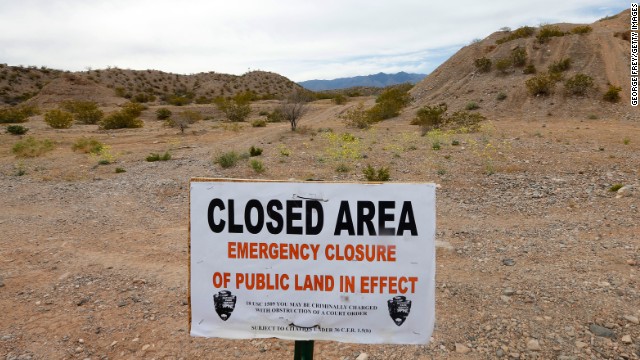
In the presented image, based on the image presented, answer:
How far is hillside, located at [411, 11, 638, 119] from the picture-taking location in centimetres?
2261

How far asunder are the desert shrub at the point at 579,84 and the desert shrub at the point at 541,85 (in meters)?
0.80

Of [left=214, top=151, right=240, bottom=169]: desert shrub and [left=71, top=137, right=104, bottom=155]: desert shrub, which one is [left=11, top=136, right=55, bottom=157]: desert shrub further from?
[left=214, top=151, right=240, bottom=169]: desert shrub

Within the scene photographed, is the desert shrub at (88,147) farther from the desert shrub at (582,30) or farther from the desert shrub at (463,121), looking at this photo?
the desert shrub at (582,30)

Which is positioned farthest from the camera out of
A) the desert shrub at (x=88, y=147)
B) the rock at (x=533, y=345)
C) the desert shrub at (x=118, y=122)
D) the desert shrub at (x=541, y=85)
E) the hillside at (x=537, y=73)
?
the desert shrub at (x=118, y=122)

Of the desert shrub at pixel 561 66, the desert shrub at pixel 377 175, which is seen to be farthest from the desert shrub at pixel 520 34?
the desert shrub at pixel 377 175

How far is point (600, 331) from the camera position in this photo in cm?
402

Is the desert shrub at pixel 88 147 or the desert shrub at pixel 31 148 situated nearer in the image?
the desert shrub at pixel 31 148

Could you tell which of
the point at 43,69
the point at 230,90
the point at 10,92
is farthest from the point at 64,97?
the point at 230,90

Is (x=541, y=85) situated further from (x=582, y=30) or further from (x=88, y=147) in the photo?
(x=88, y=147)

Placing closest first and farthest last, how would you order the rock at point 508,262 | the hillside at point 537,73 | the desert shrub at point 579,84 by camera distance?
the rock at point 508,262 < the hillside at point 537,73 < the desert shrub at point 579,84

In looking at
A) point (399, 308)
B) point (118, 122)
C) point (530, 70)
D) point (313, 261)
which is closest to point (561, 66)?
point (530, 70)

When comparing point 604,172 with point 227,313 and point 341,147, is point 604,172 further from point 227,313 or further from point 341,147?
point 227,313

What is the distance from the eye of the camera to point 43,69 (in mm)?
59344

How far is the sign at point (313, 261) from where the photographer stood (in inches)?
86.7
